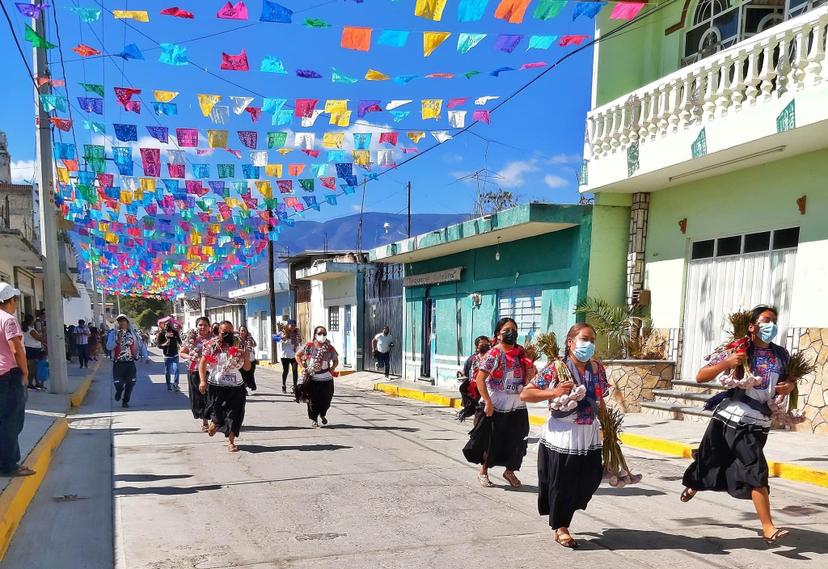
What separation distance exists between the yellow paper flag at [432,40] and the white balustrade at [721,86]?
4.12 meters

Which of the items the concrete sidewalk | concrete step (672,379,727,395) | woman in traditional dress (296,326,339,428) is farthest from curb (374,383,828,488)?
woman in traditional dress (296,326,339,428)

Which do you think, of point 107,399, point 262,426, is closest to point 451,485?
point 262,426

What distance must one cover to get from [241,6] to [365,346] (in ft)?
56.7

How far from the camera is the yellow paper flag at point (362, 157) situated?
502 inches

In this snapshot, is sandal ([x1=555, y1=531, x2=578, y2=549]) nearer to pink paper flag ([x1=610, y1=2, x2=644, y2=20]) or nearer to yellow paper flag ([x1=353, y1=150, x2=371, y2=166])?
pink paper flag ([x1=610, y1=2, x2=644, y2=20])

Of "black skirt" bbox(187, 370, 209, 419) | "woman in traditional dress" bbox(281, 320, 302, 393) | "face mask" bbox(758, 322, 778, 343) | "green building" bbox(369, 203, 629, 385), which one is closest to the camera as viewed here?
"face mask" bbox(758, 322, 778, 343)

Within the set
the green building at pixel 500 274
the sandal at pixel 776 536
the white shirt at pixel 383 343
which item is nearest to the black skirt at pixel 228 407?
the sandal at pixel 776 536

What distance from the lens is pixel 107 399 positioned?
14805 millimetres

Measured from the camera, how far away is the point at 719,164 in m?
10.1

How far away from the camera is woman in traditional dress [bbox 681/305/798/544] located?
14.9 feet

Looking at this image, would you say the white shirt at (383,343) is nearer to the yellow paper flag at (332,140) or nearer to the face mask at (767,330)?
the yellow paper flag at (332,140)

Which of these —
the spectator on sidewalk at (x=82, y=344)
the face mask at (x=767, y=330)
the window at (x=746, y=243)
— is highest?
the window at (x=746, y=243)

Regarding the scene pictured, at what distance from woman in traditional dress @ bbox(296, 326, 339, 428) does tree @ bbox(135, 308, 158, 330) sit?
7625 centimetres

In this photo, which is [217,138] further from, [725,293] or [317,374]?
[725,293]
